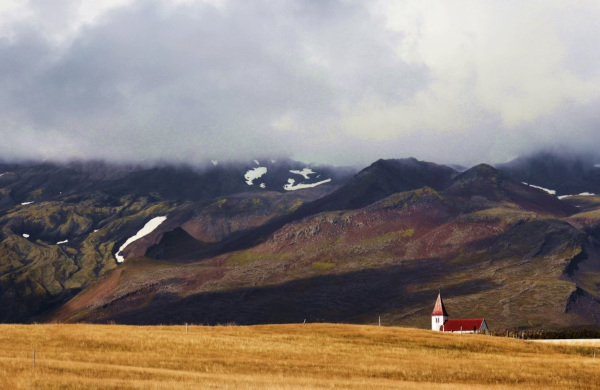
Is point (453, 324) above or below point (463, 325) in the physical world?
above

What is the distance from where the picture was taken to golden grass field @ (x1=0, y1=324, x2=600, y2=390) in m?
60.4

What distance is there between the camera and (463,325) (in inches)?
7037

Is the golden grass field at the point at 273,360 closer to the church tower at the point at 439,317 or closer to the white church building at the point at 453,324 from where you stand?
the white church building at the point at 453,324

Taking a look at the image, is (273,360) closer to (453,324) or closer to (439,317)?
(439,317)

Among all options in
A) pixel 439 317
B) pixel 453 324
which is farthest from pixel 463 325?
pixel 439 317

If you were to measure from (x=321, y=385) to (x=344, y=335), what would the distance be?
148 feet

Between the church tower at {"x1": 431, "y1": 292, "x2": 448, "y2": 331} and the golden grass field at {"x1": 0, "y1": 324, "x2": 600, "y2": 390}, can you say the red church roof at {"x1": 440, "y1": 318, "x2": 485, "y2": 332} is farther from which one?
Answer: the golden grass field at {"x1": 0, "y1": 324, "x2": 600, "y2": 390}

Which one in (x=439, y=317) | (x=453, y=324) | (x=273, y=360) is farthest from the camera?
(x=439, y=317)

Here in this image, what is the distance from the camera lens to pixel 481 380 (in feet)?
233

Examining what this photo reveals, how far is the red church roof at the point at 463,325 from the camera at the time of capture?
175625 mm

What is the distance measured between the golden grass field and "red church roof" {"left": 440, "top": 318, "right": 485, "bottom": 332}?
6365cm

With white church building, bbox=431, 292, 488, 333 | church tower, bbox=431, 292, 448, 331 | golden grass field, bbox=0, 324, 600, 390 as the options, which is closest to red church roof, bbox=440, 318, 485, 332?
white church building, bbox=431, 292, 488, 333

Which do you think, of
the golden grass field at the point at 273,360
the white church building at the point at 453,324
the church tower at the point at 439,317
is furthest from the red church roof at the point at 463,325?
the golden grass field at the point at 273,360

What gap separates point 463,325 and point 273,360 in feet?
355
